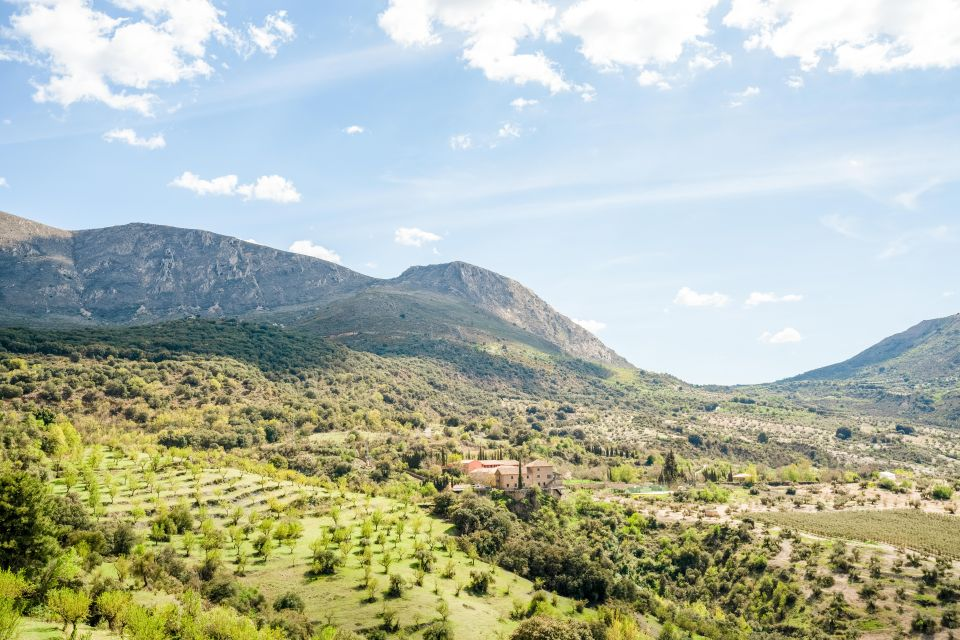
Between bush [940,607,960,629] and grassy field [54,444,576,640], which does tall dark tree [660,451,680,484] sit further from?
bush [940,607,960,629]

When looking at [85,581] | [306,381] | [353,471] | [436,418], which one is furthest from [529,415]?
[85,581]

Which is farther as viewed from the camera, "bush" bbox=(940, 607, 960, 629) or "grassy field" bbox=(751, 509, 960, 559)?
"grassy field" bbox=(751, 509, 960, 559)

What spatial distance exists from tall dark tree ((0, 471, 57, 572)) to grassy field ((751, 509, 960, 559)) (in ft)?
301

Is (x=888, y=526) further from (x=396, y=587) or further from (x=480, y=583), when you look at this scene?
(x=396, y=587)

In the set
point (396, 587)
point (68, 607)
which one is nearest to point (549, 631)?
point (396, 587)

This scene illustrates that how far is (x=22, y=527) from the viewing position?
3831 centimetres

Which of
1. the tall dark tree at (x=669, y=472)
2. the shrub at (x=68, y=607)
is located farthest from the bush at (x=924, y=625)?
the shrub at (x=68, y=607)

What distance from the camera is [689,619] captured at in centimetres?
6038

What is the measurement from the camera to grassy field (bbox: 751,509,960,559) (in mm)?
78062

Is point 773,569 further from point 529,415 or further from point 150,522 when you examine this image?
point 529,415

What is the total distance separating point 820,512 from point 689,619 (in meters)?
52.2

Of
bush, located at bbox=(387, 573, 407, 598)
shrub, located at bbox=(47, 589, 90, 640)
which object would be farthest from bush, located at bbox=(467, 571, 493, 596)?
shrub, located at bbox=(47, 589, 90, 640)

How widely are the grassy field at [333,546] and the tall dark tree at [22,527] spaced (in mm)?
6630

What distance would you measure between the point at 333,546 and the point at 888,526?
267 feet
